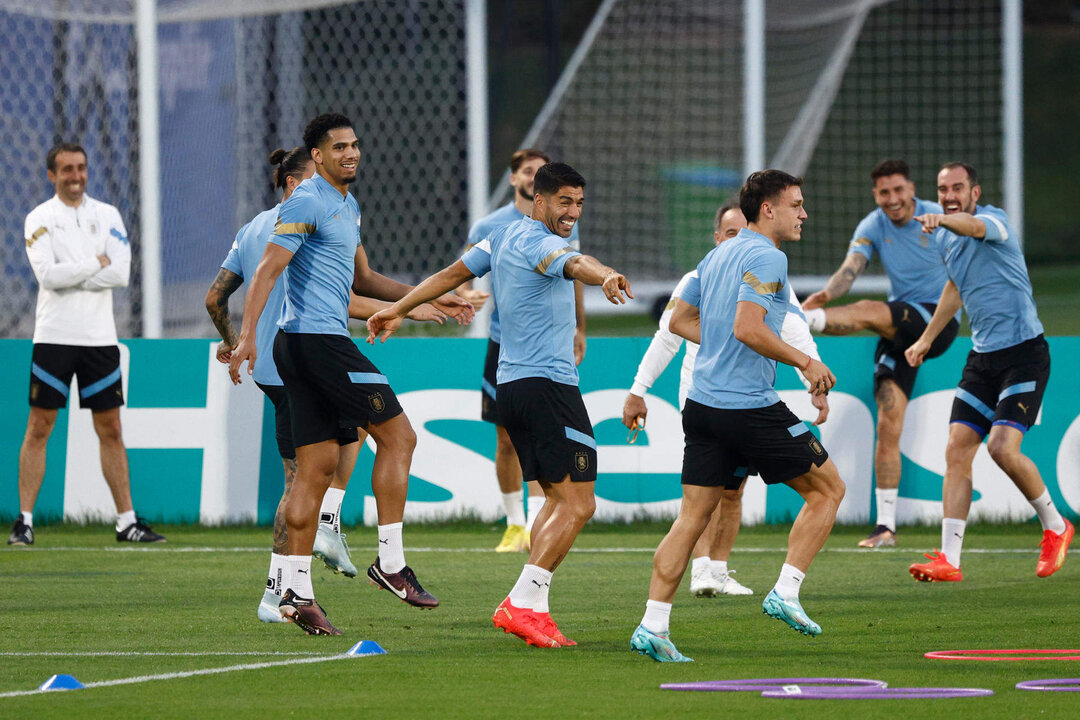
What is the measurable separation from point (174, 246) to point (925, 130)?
69.7ft

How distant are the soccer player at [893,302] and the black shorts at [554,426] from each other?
4.79 meters

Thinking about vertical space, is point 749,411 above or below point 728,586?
above

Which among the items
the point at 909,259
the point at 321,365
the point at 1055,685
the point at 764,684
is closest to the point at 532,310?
the point at 321,365

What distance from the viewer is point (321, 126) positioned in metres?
7.50

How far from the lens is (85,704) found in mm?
5516

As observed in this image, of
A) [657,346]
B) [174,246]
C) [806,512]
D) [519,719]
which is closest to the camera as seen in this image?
[519,719]

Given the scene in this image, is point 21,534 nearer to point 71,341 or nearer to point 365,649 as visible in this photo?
point 71,341

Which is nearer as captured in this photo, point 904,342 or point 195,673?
point 195,673

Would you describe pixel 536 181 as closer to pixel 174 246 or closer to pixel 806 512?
pixel 806 512

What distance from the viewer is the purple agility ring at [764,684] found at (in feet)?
19.0

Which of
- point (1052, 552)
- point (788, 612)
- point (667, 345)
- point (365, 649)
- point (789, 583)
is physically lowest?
point (1052, 552)

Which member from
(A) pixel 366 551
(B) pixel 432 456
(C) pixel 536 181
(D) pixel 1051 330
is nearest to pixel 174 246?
(B) pixel 432 456

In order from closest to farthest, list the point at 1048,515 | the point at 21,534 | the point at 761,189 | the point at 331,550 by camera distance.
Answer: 1. the point at 761,189
2. the point at 331,550
3. the point at 1048,515
4. the point at 21,534

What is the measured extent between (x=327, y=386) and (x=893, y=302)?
5.70 m
